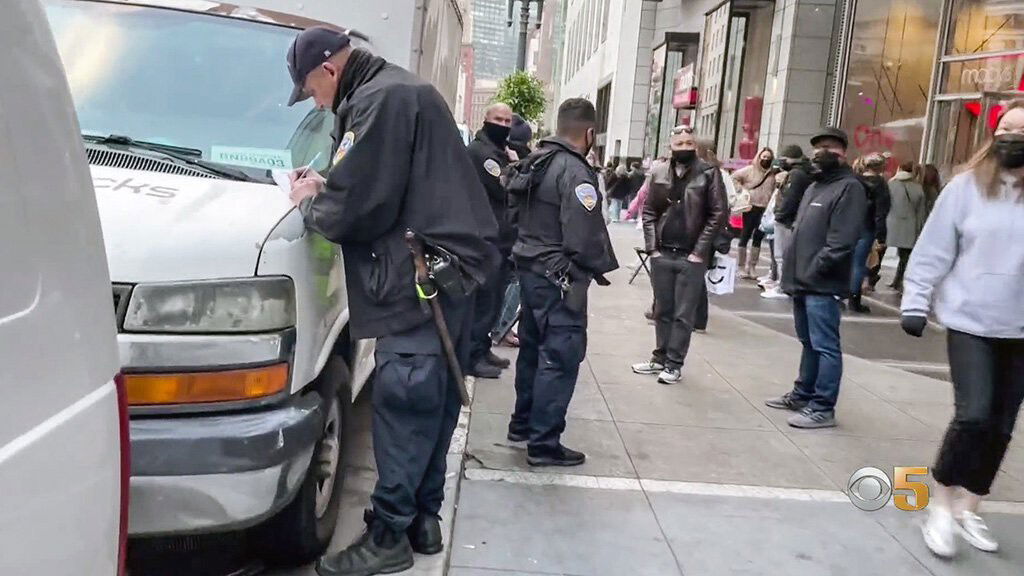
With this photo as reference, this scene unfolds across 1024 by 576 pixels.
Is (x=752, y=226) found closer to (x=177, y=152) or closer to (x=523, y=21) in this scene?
(x=523, y=21)

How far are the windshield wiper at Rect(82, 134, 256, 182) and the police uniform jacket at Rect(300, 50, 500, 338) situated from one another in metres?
0.45

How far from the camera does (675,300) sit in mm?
6848

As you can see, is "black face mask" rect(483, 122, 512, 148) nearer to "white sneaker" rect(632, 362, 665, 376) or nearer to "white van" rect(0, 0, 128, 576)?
"white sneaker" rect(632, 362, 665, 376)

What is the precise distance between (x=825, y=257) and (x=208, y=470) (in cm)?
399

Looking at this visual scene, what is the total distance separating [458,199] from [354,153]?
0.41 metres

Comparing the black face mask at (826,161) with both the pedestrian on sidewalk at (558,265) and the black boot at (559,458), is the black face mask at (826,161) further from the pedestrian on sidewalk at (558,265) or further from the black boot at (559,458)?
the black boot at (559,458)

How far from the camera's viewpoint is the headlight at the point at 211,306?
268 cm

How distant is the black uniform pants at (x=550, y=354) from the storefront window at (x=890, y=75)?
38.9 feet

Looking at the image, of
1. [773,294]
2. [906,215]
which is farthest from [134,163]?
[906,215]

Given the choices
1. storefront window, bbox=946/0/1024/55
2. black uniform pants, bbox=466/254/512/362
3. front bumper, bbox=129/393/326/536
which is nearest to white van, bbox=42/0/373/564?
front bumper, bbox=129/393/326/536

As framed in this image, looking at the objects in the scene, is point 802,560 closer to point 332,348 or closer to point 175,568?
point 332,348

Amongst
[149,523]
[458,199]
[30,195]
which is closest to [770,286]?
[458,199]

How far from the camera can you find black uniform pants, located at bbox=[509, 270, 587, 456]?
15.2ft

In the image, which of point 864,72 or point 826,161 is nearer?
point 826,161
